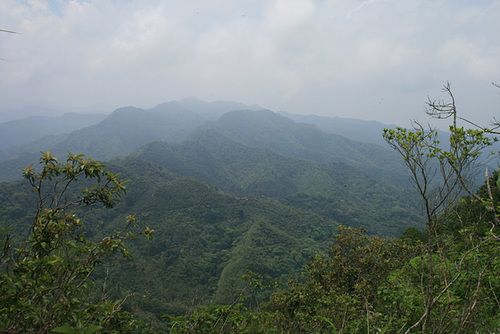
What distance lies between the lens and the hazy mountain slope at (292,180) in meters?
87.5

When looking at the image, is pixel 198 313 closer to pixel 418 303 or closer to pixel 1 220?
pixel 1 220

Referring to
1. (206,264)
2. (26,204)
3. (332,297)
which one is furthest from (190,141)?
(332,297)

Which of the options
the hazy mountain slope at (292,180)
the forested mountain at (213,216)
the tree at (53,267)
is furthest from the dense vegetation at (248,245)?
the hazy mountain slope at (292,180)

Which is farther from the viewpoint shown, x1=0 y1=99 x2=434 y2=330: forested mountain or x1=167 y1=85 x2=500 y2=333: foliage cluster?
x1=0 y1=99 x2=434 y2=330: forested mountain

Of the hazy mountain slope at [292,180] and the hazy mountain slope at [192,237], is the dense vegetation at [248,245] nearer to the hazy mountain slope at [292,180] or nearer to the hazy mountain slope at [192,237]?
the hazy mountain slope at [192,237]

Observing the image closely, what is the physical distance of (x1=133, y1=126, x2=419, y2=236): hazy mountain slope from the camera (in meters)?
87.5

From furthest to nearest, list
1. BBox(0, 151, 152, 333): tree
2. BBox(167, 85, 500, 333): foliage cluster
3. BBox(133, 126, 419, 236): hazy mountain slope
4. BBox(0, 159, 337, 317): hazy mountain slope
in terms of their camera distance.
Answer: BBox(133, 126, 419, 236): hazy mountain slope, BBox(0, 159, 337, 317): hazy mountain slope, BBox(167, 85, 500, 333): foliage cluster, BBox(0, 151, 152, 333): tree

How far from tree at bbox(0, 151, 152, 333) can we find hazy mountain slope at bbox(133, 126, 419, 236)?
271 ft

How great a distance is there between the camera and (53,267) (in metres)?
2.69

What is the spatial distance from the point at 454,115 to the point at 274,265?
152 ft

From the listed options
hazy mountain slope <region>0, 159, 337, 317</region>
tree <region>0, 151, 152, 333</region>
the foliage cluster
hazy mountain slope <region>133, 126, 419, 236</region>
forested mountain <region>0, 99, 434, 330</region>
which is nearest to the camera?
tree <region>0, 151, 152, 333</region>

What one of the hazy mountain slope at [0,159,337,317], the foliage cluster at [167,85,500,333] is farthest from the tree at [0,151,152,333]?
the hazy mountain slope at [0,159,337,317]

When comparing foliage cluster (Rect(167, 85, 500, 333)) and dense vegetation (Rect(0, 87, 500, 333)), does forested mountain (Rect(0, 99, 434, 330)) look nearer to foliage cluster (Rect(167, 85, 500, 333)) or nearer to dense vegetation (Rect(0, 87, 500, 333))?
dense vegetation (Rect(0, 87, 500, 333))

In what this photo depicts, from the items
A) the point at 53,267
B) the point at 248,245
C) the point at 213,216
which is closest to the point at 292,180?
the point at 213,216
